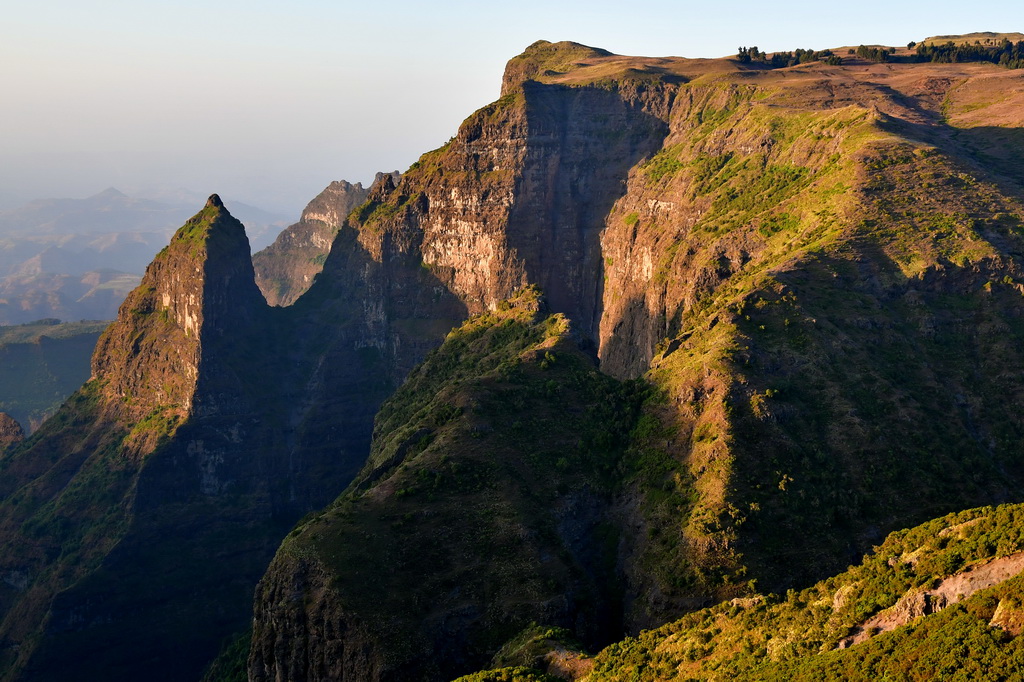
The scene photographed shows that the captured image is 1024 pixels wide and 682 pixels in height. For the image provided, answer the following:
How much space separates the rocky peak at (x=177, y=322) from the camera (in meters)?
163

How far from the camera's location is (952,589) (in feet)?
164

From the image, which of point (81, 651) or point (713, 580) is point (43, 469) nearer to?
point (81, 651)

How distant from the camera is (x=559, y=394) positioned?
9706 centimetres

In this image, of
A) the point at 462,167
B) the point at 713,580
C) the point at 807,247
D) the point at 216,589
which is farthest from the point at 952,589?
the point at 462,167

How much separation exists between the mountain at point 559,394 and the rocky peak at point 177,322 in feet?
2.12

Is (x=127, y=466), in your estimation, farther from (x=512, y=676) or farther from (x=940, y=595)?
(x=940, y=595)

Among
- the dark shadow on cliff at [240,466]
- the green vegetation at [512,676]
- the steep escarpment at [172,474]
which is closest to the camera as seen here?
the green vegetation at [512,676]

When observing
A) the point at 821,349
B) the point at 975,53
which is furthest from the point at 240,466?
the point at 975,53

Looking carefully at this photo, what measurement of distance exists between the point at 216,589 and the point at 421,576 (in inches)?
3111

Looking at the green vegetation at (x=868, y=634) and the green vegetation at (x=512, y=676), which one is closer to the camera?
the green vegetation at (x=868, y=634)

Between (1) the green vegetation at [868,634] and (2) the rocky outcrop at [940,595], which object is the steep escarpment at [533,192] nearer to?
(1) the green vegetation at [868,634]

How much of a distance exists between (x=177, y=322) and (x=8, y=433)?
162 ft

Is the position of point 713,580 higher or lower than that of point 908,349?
lower

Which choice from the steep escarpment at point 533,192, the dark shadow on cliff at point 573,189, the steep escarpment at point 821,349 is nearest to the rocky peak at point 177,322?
the steep escarpment at point 533,192
